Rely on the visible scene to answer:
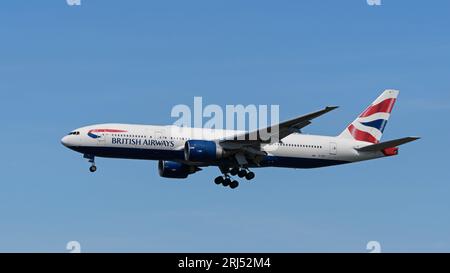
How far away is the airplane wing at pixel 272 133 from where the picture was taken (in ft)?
202

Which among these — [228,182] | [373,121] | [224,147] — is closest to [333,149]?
[373,121]

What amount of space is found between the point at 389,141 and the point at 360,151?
11.4ft

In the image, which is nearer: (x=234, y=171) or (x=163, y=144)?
(x=163, y=144)

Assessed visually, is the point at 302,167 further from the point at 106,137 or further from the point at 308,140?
the point at 106,137

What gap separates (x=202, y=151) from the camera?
212ft

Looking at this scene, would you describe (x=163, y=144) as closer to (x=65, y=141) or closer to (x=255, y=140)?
(x=255, y=140)

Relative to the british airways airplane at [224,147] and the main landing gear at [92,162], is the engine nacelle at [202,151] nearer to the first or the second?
the british airways airplane at [224,147]

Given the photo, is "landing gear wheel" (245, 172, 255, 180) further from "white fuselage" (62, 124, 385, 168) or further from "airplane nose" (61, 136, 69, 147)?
"airplane nose" (61, 136, 69, 147)

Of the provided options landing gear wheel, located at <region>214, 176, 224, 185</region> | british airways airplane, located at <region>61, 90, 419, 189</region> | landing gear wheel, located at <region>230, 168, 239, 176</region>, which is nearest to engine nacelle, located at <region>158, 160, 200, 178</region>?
british airways airplane, located at <region>61, 90, 419, 189</region>

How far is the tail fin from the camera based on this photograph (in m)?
72.6

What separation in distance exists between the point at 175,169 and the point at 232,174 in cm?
515
